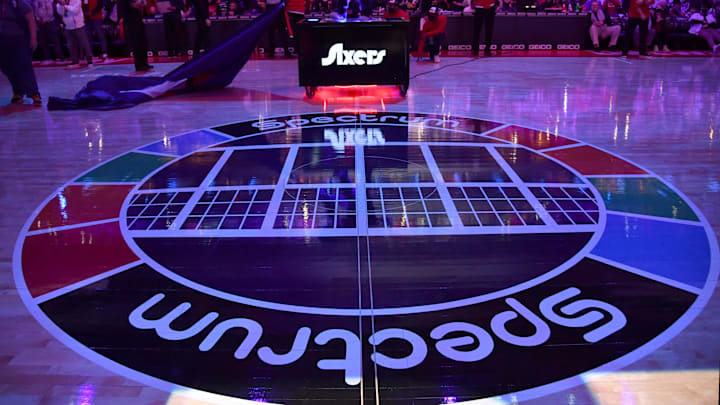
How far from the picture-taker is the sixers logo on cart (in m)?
2.61

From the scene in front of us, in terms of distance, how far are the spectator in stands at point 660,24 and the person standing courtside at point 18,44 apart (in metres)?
12.6

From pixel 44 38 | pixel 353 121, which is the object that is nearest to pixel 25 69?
pixel 353 121

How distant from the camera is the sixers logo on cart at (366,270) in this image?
8.57ft

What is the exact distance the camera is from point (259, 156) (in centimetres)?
562

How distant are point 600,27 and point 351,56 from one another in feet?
29.5

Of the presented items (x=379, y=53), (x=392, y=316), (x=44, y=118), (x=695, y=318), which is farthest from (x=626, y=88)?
(x=44, y=118)

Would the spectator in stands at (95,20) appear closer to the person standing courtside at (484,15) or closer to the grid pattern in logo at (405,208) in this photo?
the person standing courtside at (484,15)

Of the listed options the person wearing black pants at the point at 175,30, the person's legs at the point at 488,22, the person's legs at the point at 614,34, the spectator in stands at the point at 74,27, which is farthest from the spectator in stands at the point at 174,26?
the person's legs at the point at 614,34

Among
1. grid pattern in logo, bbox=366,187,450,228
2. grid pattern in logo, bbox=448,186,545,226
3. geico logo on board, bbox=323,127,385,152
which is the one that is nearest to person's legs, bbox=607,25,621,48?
geico logo on board, bbox=323,127,385,152

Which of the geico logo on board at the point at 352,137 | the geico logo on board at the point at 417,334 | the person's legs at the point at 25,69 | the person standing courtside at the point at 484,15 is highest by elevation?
the person standing courtside at the point at 484,15

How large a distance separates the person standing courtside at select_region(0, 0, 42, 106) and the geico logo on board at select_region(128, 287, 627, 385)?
6334 mm

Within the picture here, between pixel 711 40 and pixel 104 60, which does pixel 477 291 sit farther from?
pixel 711 40

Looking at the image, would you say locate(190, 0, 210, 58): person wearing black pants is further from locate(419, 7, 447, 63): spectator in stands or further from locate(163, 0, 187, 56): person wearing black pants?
locate(419, 7, 447, 63): spectator in stands

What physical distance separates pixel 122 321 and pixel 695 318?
2.86m
